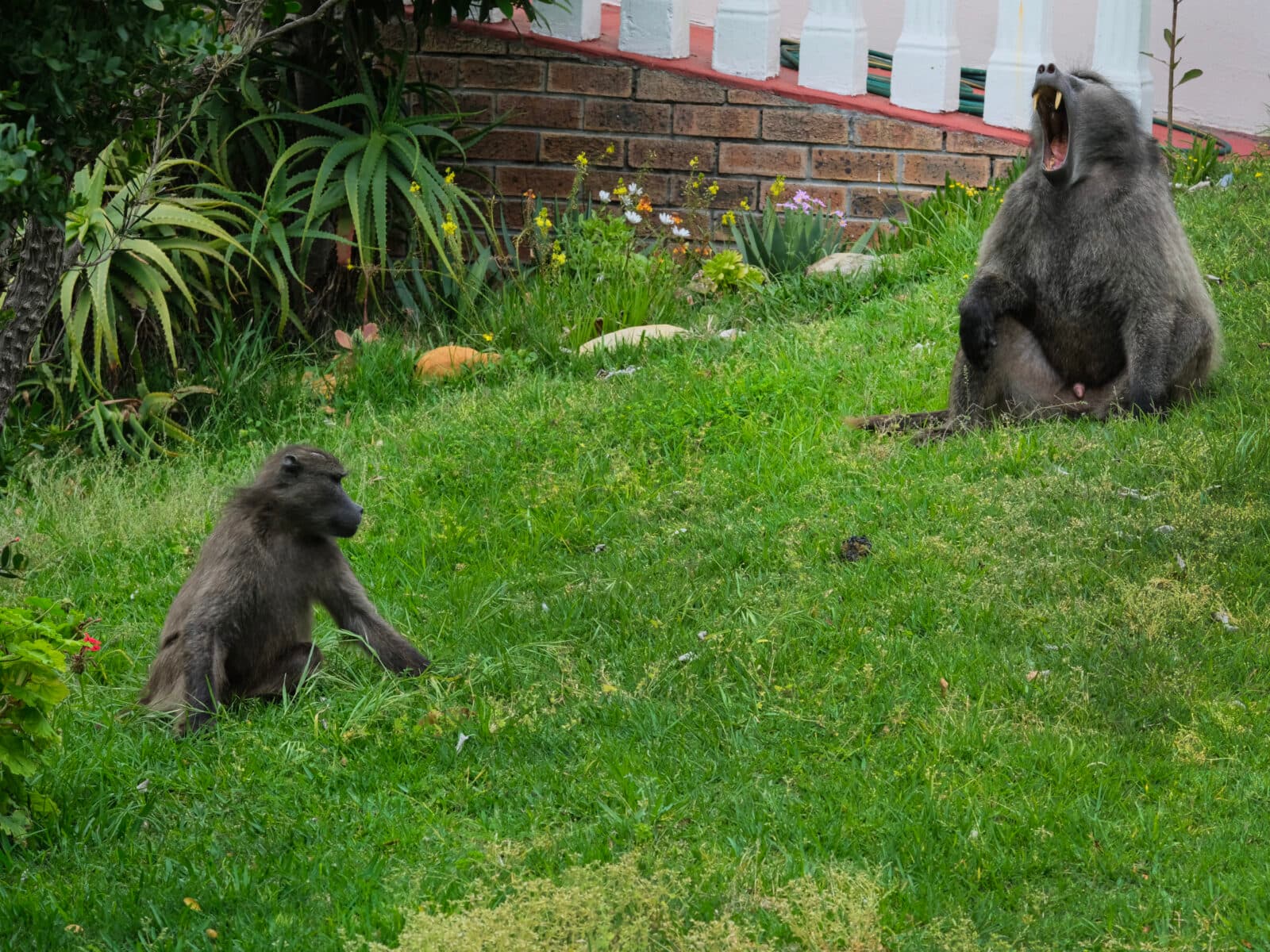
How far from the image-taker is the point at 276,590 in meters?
4.25

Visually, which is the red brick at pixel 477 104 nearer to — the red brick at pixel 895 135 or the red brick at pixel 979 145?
the red brick at pixel 895 135

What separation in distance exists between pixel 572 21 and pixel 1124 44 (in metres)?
3.13

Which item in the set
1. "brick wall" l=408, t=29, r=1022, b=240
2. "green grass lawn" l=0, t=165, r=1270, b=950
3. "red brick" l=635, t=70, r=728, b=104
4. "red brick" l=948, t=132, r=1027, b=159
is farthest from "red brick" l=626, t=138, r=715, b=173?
"green grass lawn" l=0, t=165, r=1270, b=950

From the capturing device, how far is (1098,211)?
5.57 metres

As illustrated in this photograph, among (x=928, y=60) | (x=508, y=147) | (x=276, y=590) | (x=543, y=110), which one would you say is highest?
(x=928, y=60)

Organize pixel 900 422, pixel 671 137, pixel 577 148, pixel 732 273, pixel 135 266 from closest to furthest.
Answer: pixel 900 422 → pixel 135 266 → pixel 732 273 → pixel 671 137 → pixel 577 148

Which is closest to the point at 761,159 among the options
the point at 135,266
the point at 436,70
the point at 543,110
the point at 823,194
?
the point at 823,194

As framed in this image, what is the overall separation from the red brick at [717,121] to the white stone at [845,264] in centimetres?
98

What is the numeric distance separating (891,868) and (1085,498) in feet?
6.76

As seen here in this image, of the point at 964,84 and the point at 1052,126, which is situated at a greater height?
the point at 964,84

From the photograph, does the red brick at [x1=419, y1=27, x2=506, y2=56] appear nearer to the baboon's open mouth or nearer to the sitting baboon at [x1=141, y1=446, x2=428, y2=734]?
the baboon's open mouth

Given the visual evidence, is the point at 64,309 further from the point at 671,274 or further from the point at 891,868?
the point at 891,868

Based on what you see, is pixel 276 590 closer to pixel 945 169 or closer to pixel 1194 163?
pixel 945 169

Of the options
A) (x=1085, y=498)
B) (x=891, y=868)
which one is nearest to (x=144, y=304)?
(x=1085, y=498)
